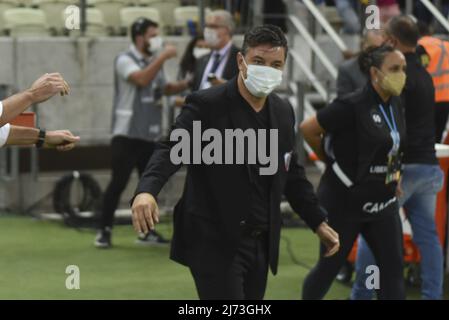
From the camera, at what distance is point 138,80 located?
36.1ft

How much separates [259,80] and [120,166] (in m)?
5.14

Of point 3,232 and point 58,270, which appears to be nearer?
point 58,270

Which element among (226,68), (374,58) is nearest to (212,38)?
(226,68)

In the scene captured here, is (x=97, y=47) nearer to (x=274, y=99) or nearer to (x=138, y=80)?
(x=138, y=80)

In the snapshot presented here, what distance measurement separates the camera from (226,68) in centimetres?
1038

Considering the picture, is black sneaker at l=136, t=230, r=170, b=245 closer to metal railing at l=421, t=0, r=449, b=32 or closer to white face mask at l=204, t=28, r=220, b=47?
white face mask at l=204, t=28, r=220, b=47

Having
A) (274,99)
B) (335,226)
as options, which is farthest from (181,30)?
(274,99)

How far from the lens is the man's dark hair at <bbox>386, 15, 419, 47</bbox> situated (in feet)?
27.7

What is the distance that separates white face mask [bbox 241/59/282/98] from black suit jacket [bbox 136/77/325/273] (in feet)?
0.33

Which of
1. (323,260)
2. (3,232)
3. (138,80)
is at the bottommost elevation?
(3,232)

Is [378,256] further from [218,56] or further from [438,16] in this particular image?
[438,16]

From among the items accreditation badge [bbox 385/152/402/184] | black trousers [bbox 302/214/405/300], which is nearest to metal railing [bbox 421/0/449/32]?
accreditation badge [bbox 385/152/402/184]

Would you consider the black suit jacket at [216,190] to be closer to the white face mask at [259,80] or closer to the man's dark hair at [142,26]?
the white face mask at [259,80]
